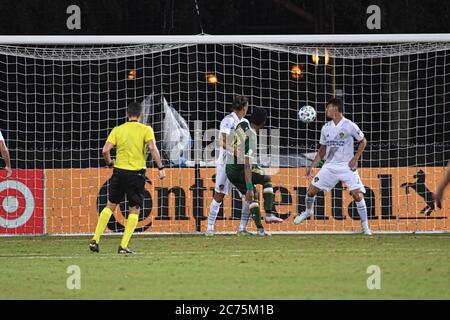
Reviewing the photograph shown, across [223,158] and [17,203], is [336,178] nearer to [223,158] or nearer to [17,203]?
[223,158]

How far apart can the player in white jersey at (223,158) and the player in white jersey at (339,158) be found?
49.0 inches

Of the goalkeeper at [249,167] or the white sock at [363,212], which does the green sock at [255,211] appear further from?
the white sock at [363,212]

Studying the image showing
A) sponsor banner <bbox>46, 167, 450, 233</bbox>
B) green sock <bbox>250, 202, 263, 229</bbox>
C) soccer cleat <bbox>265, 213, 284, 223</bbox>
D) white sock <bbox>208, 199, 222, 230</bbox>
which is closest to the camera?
green sock <bbox>250, 202, 263, 229</bbox>

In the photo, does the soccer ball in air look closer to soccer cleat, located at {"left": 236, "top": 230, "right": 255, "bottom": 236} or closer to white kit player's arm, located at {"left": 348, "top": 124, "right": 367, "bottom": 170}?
soccer cleat, located at {"left": 236, "top": 230, "right": 255, "bottom": 236}

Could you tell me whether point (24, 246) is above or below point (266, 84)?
below

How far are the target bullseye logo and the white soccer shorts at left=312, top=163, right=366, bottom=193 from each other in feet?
16.0

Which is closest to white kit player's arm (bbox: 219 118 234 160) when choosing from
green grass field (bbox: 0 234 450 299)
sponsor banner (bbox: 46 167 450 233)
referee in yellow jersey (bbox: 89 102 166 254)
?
green grass field (bbox: 0 234 450 299)

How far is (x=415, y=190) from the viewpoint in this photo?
18094 millimetres

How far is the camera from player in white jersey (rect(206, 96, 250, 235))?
1616cm

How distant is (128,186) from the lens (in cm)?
1339

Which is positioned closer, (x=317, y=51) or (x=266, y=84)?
(x=317, y=51)
